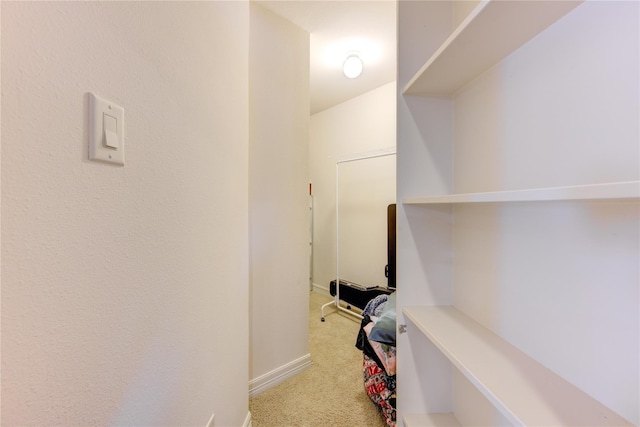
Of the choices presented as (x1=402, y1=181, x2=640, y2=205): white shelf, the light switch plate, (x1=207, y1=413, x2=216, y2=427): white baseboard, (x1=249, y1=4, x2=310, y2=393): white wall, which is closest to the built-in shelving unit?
(x1=402, y1=181, x2=640, y2=205): white shelf

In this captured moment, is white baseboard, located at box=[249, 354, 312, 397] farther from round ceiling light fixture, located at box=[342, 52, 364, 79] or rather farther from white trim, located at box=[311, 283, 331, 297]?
round ceiling light fixture, located at box=[342, 52, 364, 79]

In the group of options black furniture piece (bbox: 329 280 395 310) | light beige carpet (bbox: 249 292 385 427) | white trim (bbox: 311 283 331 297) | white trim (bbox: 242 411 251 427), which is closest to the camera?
white trim (bbox: 242 411 251 427)

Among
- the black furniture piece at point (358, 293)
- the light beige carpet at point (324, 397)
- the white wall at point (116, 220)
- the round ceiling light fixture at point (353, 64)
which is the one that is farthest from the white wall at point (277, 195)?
the black furniture piece at point (358, 293)

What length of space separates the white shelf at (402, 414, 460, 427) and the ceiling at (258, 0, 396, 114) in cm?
231

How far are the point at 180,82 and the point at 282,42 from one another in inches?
52.0

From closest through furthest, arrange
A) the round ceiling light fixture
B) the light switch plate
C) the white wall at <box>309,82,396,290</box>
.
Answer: the light switch plate, the round ceiling light fixture, the white wall at <box>309,82,396,290</box>

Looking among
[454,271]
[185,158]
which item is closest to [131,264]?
[185,158]

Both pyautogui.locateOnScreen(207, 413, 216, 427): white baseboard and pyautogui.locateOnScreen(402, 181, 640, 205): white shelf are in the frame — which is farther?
pyautogui.locateOnScreen(207, 413, 216, 427): white baseboard

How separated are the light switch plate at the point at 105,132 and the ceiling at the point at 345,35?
1.62 metres

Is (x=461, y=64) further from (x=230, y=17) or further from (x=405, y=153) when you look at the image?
(x=230, y=17)

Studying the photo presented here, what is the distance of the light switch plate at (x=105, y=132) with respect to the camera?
0.54 metres

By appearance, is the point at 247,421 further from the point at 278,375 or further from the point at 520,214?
the point at 520,214

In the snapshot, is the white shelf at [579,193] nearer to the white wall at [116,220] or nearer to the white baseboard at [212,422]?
the white wall at [116,220]

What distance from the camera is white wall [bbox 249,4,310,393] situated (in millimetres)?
1753
